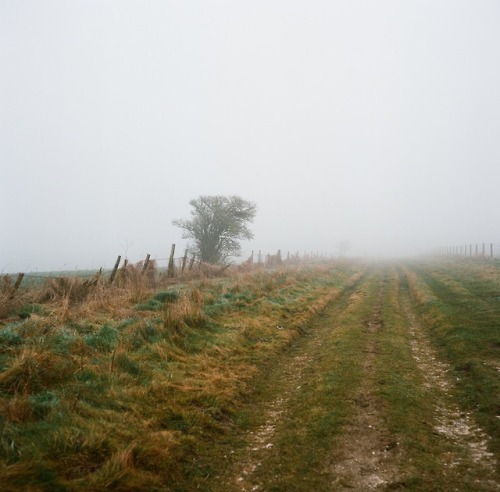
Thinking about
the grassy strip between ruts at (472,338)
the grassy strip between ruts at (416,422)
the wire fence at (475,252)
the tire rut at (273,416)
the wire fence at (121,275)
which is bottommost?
the tire rut at (273,416)

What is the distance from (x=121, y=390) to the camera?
6.91m

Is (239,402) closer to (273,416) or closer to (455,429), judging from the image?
(273,416)

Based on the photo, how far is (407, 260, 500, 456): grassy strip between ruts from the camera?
7250 mm

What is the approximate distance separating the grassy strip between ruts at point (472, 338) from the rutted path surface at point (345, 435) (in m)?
0.33

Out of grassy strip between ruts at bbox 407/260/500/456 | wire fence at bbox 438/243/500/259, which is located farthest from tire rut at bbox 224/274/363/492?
wire fence at bbox 438/243/500/259

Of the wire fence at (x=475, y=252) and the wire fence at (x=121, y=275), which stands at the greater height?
the wire fence at (x=475, y=252)

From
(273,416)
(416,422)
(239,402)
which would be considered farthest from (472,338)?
(239,402)

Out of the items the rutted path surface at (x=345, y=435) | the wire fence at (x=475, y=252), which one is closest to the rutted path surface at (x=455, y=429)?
the rutted path surface at (x=345, y=435)

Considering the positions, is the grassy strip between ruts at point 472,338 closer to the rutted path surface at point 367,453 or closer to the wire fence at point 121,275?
the rutted path surface at point 367,453

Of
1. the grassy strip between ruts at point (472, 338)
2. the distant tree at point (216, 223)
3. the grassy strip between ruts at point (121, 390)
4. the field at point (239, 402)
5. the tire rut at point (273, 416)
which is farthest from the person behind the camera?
the distant tree at point (216, 223)

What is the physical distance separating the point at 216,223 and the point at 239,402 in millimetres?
37983

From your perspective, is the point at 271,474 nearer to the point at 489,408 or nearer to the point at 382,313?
the point at 489,408

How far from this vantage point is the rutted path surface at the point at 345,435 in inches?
202

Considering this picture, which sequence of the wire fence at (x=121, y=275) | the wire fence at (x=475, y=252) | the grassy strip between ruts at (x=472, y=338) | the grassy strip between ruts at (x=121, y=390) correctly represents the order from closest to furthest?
1. the grassy strip between ruts at (x=121, y=390)
2. the grassy strip between ruts at (x=472, y=338)
3. the wire fence at (x=121, y=275)
4. the wire fence at (x=475, y=252)
